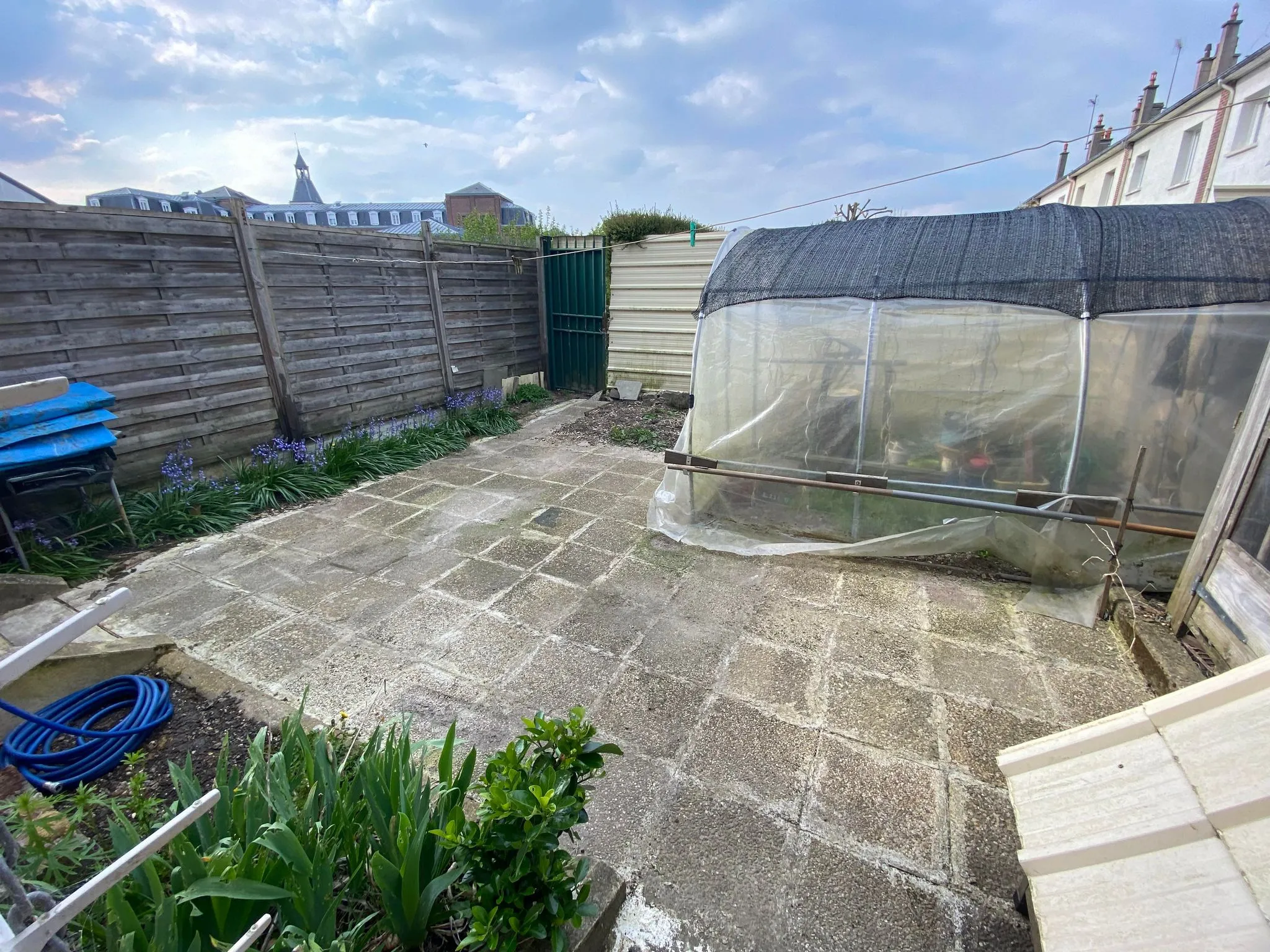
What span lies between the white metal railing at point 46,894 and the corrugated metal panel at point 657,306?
618cm

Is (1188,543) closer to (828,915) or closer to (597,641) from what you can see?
(828,915)

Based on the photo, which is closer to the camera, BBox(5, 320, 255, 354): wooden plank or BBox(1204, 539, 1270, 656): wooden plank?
BBox(1204, 539, 1270, 656): wooden plank

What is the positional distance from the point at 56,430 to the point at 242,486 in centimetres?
125

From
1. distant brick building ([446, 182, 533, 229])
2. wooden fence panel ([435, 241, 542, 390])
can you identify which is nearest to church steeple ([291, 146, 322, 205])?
distant brick building ([446, 182, 533, 229])

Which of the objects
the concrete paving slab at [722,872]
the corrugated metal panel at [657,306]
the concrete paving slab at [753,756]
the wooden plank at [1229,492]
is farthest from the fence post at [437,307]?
the wooden plank at [1229,492]

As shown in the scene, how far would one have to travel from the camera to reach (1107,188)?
14953mm

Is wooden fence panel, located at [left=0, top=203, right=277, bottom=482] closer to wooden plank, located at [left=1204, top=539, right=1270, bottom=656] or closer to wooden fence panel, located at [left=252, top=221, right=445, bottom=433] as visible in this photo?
wooden fence panel, located at [left=252, top=221, right=445, bottom=433]

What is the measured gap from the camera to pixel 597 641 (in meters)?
2.67

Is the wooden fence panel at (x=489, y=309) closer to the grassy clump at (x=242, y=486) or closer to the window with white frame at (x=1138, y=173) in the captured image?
the grassy clump at (x=242, y=486)

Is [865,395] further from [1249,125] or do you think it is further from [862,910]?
[1249,125]

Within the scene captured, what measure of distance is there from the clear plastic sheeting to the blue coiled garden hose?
9.13ft

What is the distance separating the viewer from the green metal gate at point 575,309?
726cm

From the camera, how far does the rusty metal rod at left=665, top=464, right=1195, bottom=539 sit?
271 cm

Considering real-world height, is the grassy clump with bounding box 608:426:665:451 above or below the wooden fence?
below
